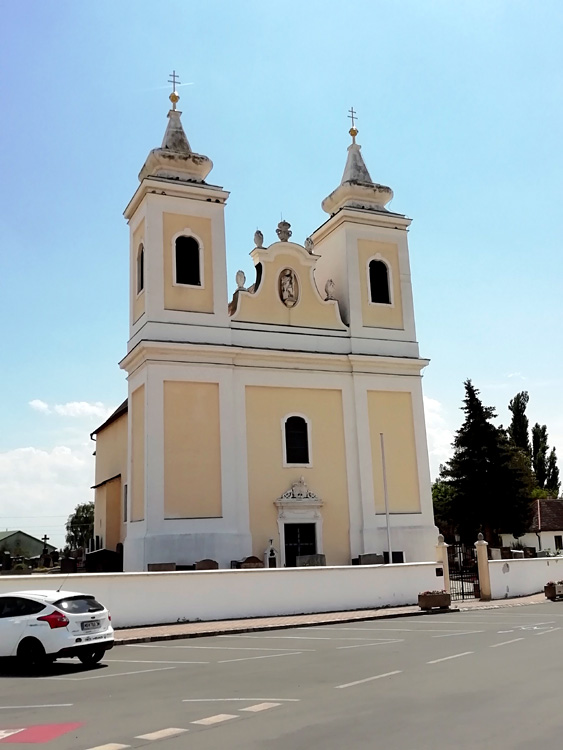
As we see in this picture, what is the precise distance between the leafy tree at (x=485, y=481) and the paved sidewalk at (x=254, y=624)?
69.1ft

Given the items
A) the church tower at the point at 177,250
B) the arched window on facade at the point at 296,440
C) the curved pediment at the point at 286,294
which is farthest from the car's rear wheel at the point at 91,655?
the curved pediment at the point at 286,294

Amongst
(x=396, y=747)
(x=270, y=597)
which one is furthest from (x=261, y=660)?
(x=270, y=597)

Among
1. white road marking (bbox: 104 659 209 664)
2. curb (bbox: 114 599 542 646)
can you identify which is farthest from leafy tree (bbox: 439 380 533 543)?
white road marking (bbox: 104 659 209 664)

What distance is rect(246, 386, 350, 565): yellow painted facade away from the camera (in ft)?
91.0

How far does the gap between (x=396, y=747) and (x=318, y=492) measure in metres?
22.3

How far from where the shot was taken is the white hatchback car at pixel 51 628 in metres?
12.3

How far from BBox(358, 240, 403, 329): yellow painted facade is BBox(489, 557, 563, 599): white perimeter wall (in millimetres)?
10046

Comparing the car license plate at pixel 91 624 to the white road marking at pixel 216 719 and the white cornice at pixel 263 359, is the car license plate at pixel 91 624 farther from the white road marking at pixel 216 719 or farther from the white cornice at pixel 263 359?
the white cornice at pixel 263 359

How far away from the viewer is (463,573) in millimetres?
28031

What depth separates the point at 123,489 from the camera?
3186 centimetres

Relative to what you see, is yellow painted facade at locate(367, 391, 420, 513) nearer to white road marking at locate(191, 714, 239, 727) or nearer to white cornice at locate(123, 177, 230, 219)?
white cornice at locate(123, 177, 230, 219)

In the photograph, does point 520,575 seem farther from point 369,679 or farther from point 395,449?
point 369,679

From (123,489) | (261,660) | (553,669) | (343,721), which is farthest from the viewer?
(123,489)

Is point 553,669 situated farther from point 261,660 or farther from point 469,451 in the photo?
point 469,451
